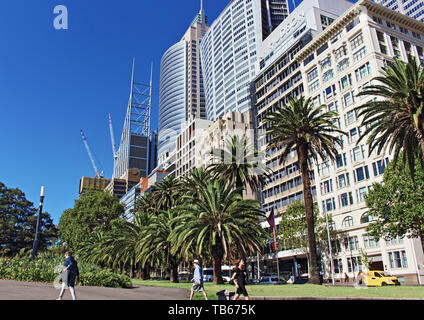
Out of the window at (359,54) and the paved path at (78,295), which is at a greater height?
the window at (359,54)

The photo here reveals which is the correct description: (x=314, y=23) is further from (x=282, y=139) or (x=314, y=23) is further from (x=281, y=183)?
(x=282, y=139)

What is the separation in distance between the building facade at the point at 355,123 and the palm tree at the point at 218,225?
21946mm

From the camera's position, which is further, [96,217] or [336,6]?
[336,6]

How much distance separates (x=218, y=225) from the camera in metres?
32.4

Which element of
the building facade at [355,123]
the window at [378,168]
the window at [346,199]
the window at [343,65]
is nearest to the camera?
the building facade at [355,123]

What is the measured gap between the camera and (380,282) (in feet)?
110

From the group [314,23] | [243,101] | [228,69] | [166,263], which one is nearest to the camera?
[166,263]

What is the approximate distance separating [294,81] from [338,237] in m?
37.9

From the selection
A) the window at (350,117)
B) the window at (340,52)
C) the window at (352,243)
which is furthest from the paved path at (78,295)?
the window at (340,52)

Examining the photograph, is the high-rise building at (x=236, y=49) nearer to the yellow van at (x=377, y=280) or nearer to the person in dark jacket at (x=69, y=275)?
the yellow van at (x=377, y=280)

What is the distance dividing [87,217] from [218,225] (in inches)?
2181

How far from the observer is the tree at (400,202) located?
119ft

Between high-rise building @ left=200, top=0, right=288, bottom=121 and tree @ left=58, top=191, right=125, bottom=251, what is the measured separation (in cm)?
7598

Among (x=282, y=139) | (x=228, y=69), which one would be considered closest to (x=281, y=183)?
(x=282, y=139)
